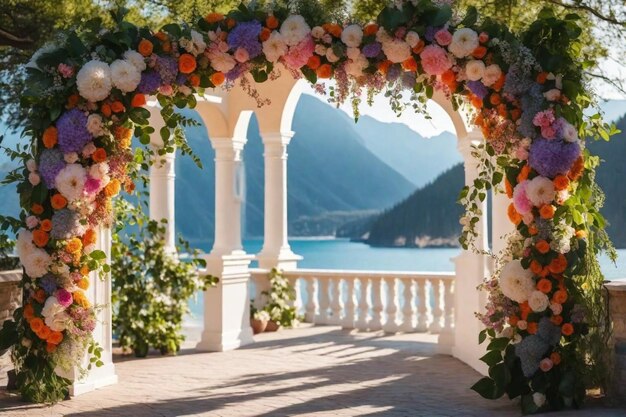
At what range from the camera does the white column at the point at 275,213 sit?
12758 mm

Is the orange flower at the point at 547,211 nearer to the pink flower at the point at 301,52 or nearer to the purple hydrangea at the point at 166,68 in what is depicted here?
the pink flower at the point at 301,52

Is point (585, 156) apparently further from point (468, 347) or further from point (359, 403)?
point (468, 347)

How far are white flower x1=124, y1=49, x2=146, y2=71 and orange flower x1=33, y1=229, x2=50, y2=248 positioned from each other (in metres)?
1.46

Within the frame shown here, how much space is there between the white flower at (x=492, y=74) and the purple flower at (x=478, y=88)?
74 millimetres

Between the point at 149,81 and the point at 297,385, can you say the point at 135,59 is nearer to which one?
the point at 149,81

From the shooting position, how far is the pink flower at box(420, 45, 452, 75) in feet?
22.8

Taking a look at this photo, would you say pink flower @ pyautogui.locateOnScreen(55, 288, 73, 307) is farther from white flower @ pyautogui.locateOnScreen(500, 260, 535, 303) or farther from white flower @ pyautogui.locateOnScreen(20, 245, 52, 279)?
white flower @ pyautogui.locateOnScreen(500, 260, 535, 303)

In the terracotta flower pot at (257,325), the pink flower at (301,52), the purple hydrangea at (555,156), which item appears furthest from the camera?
the terracotta flower pot at (257,325)

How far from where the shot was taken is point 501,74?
693cm

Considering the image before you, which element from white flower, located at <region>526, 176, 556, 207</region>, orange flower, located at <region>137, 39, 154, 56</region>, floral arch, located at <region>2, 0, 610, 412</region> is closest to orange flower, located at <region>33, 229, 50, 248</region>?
floral arch, located at <region>2, 0, 610, 412</region>

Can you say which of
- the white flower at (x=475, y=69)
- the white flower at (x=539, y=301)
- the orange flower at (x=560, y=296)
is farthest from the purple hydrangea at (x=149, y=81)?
the orange flower at (x=560, y=296)

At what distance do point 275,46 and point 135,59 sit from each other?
3.51 ft

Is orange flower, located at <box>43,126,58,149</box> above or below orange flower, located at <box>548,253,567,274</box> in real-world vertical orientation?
above

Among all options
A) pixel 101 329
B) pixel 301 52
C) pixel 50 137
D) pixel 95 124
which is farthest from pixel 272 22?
pixel 101 329
